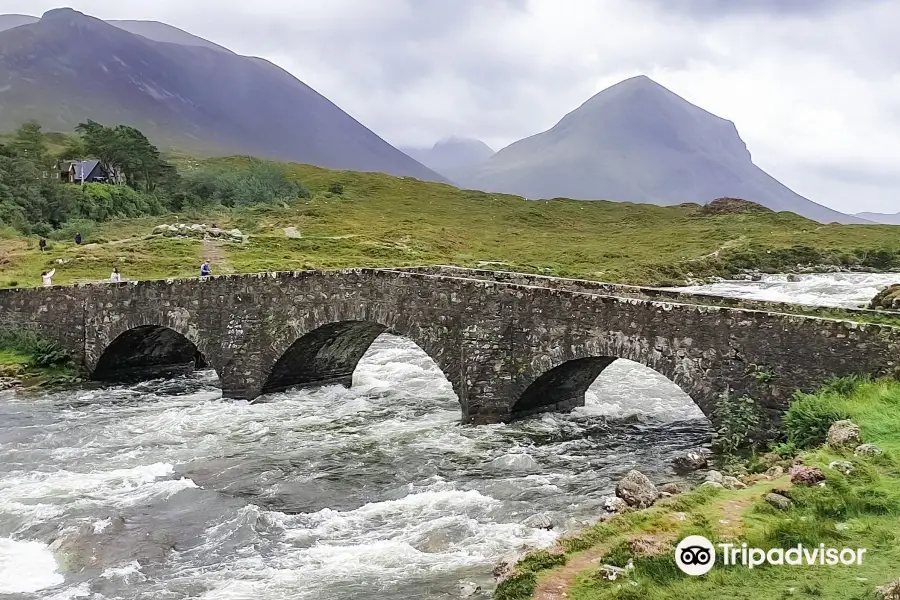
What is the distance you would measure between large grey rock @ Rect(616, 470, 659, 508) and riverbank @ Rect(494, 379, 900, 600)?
852 millimetres

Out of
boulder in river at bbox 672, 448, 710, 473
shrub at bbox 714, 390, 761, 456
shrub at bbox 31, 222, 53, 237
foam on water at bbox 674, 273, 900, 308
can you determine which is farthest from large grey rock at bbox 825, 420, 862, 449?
shrub at bbox 31, 222, 53, 237

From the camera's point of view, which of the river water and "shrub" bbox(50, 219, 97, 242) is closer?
the river water

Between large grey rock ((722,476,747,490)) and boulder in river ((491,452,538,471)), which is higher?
large grey rock ((722,476,747,490))

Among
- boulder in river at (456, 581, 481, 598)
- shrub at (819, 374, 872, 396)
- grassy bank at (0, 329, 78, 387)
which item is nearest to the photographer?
boulder in river at (456, 581, 481, 598)

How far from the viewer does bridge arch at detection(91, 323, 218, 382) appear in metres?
26.7

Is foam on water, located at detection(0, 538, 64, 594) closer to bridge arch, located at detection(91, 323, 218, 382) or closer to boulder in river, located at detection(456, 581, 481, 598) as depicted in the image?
boulder in river, located at detection(456, 581, 481, 598)

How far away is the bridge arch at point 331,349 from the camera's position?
2033 centimetres

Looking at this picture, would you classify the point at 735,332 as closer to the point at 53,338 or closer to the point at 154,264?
the point at 53,338

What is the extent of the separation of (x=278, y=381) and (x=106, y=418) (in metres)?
4.85

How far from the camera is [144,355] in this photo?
28812 mm

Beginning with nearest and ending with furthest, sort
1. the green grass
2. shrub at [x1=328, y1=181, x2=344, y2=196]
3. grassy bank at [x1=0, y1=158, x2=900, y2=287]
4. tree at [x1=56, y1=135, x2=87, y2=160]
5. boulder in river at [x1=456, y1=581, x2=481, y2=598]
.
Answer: boulder in river at [x1=456, y1=581, x2=481, y2=598] < the green grass < grassy bank at [x1=0, y1=158, x2=900, y2=287] < tree at [x1=56, y1=135, x2=87, y2=160] < shrub at [x1=328, y1=181, x2=344, y2=196]

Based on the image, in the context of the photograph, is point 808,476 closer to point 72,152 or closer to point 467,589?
point 467,589

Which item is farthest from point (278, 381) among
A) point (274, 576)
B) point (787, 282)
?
point (787, 282)

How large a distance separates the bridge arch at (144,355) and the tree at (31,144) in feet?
156
